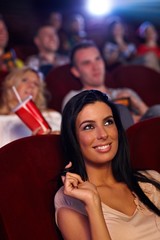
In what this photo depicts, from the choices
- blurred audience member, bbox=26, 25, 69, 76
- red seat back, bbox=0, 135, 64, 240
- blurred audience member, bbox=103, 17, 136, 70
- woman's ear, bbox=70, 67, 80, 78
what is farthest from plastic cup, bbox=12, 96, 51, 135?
blurred audience member, bbox=103, 17, 136, 70

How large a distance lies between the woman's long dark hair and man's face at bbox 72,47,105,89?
0.81 m

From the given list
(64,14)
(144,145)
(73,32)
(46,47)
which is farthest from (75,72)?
(64,14)

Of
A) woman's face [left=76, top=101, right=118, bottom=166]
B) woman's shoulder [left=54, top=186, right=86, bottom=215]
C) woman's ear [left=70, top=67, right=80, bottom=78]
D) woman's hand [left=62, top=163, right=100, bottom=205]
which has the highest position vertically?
woman's face [left=76, top=101, right=118, bottom=166]

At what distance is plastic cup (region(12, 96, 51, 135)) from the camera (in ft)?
3.82

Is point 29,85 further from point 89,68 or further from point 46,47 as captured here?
point 46,47

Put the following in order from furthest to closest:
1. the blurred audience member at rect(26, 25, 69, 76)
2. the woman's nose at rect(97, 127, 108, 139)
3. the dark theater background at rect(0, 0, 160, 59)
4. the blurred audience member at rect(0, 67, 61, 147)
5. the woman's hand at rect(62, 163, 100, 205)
A: the dark theater background at rect(0, 0, 160, 59), the blurred audience member at rect(26, 25, 69, 76), the blurred audience member at rect(0, 67, 61, 147), the woman's nose at rect(97, 127, 108, 139), the woman's hand at rect(62, 163, 100, 205)

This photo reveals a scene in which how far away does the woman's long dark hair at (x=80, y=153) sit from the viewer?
89 cm

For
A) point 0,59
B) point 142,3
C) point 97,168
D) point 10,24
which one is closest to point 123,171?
point 97,168

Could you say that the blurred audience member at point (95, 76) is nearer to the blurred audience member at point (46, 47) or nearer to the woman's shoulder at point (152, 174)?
the blurred audience member at point (46, 47)

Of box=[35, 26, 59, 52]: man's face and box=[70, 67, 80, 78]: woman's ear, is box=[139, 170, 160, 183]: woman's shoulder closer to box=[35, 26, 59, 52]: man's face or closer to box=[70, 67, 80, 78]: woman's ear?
box=[70, 67, 80, 78]: woman's ear

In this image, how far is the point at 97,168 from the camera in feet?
2.99

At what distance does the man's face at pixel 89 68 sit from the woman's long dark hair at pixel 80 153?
81cm

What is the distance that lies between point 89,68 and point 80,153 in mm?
899

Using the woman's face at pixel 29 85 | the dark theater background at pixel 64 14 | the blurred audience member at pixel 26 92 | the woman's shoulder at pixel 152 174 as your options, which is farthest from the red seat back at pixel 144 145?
the dark theater background at pixel 64 14
